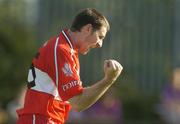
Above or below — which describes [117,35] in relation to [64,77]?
below

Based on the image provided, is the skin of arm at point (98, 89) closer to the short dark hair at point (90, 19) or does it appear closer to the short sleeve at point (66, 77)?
the short sleeve at point (66, 77)

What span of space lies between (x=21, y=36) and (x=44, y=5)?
1377 millimetres

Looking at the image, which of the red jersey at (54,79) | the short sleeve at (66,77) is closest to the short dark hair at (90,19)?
the red jersey at (54,79)

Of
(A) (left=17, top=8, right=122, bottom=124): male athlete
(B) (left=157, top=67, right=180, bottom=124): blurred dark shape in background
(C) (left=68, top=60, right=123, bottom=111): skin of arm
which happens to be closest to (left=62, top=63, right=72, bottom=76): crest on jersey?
(A) (left=17, top=8, right=122, bottom=124): male athlete

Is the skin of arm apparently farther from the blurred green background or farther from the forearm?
the blurred green background

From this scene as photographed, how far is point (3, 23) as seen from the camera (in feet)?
82.1

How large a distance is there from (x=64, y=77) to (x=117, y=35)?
1793 centimetres

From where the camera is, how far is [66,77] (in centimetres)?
746

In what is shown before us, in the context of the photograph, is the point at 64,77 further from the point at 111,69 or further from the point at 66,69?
the point at 111,69

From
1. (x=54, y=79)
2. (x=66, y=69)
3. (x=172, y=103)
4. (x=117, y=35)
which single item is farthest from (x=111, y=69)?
(x=117, y=35)

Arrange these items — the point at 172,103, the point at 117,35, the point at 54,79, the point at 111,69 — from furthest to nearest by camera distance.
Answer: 1. the point at 117,35
2. the point at 172,103
3. the point at 54,79
4. the point at 111,69

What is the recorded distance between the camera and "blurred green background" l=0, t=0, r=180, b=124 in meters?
23.8

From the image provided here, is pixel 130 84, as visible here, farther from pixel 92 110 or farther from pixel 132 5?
pixel 92 110

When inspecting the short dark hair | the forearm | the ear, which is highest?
the short dark hair
